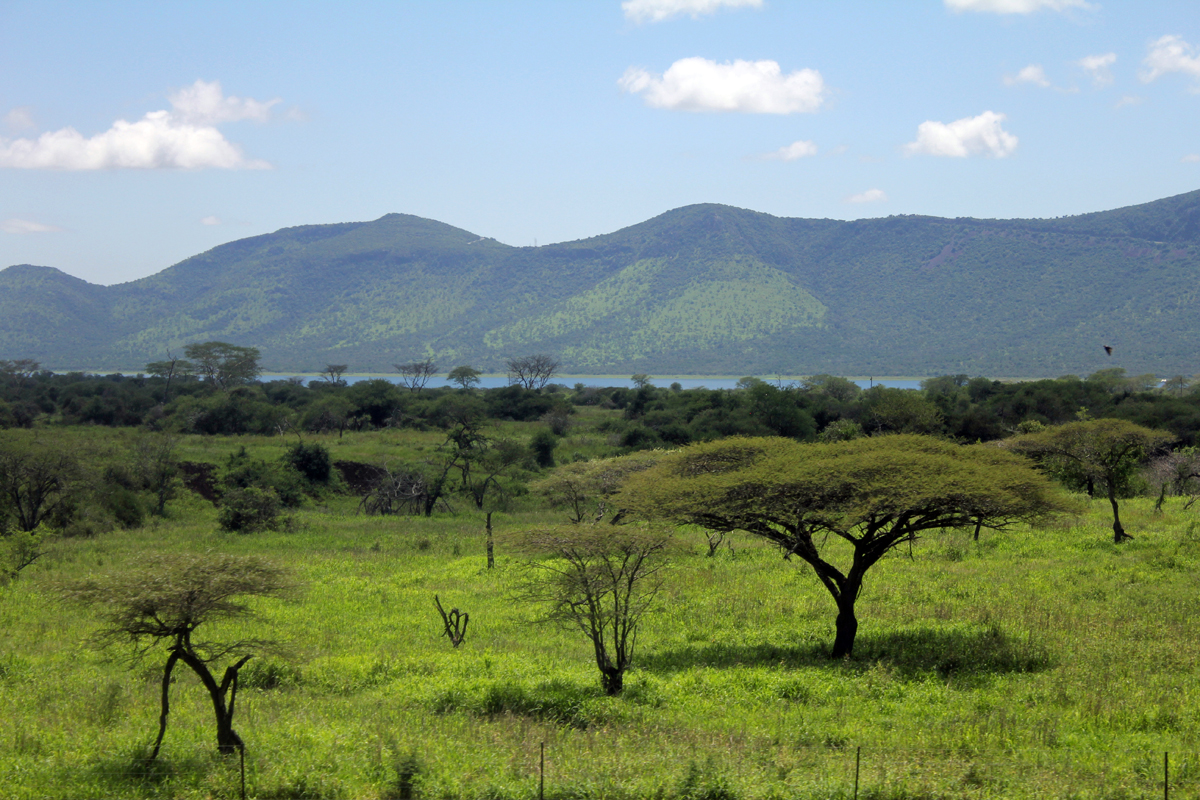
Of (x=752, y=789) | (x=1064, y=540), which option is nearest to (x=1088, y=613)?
(x=1064, y=540)

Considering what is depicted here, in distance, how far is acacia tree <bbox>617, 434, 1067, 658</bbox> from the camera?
1502 centimetres

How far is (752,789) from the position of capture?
9.54m

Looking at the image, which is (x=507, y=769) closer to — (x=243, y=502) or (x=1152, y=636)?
(x=1152, y=636)

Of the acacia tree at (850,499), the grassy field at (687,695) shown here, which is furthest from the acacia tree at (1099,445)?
the acacia tree at (850,499)

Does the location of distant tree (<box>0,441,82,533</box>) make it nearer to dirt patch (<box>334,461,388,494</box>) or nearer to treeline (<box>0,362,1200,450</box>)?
dirt patch (<box>334,461,388,494</box>)

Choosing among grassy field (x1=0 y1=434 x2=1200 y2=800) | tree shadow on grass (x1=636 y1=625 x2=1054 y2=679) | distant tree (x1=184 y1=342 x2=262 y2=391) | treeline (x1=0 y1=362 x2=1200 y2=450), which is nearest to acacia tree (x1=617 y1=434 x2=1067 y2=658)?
tree shadow on grass (x1=636 y1=625 x2=1054 y2=679)

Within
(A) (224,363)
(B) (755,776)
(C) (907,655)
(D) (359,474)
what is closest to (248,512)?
(D) (359,474)

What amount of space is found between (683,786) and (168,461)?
137ft

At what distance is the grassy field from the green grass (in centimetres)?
5

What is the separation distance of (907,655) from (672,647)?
15.0 ft

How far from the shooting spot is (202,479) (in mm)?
44938

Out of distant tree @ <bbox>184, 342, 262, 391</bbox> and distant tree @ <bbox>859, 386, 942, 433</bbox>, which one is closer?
distant tree @ <bbox>859, 386, 942, 433</bbox>

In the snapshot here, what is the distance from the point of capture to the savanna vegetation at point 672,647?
10.3m

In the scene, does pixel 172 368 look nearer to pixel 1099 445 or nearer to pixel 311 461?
pixel 311 461
